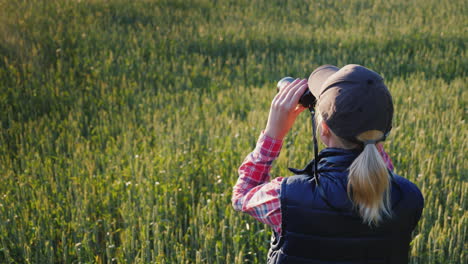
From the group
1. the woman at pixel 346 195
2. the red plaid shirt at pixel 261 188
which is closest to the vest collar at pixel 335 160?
the woman at pixel 346 195

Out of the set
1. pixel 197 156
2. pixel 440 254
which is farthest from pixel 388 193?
pixel 197 156

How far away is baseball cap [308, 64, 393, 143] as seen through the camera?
132 cm

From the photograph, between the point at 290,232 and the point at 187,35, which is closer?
the point at 290,232

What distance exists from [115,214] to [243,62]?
4708 mm

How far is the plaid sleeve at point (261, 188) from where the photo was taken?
1.40 m

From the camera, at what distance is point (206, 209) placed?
10.8 feet

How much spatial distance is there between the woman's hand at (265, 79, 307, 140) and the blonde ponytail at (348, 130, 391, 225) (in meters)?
0.27

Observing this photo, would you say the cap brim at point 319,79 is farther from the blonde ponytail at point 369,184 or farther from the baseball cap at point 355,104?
the blonde ponytail at point 369,184

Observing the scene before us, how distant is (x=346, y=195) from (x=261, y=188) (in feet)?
0.90

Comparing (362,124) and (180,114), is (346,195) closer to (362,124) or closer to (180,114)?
(362,124)

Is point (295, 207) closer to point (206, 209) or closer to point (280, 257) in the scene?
point (280, 257)

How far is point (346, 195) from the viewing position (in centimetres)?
131

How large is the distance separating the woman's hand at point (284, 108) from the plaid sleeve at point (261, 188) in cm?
4

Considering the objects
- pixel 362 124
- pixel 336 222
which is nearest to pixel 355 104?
pixel 362 124
